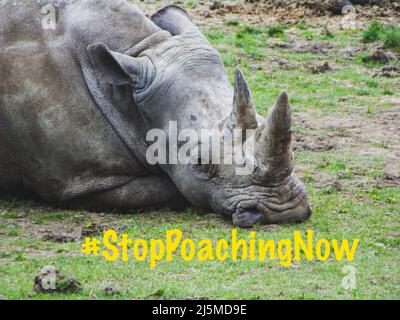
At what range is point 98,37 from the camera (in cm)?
920

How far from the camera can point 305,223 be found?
336 inches

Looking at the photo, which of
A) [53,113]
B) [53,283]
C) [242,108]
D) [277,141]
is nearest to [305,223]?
[277,141]

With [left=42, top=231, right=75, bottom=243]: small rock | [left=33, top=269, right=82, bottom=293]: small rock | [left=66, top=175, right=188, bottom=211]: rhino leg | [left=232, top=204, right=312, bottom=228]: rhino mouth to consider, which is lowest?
[left=33, top=269, right=82, bottom=293]: small rock

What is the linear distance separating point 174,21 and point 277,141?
2.19 m

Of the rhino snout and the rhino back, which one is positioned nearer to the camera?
the rhino snout

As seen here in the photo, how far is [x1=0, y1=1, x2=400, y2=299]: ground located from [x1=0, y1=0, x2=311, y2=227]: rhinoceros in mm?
226

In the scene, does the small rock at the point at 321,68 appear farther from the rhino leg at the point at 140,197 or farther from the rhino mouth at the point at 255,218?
the rhino mouth at the point at 255,218

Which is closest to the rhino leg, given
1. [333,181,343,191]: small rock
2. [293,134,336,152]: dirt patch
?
[333,181,343,191]: small rock

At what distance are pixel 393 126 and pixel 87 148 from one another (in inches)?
171

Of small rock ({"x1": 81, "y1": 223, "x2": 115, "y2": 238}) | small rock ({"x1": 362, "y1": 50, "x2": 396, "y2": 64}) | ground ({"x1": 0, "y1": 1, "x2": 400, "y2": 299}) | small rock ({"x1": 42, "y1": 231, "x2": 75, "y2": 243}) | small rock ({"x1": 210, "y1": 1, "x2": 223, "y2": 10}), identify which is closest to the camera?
ground ({"x1": 0, "y1": 1, "x2": 400, "y2": 299})

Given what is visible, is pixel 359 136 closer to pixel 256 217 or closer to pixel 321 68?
pixel 321 68

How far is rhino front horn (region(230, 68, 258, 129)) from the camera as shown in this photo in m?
8.16

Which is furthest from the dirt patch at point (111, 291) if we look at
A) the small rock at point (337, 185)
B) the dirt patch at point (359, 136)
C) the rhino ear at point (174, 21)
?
the dirt patch at point (359, 136)

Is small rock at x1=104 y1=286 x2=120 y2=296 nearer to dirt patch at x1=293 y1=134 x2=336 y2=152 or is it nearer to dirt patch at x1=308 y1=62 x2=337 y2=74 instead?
dirt patch at x1=293 y1=134 x2=336 y2=152
